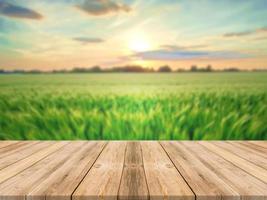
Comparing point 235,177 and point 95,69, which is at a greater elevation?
point 95,69

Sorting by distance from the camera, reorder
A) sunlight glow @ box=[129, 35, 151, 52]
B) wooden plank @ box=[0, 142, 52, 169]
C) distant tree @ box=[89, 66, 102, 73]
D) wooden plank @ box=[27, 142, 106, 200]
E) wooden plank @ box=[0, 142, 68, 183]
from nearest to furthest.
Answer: wooden plank @ box=[27, 142, 106, 200], wooden plank @ box=[0, 142, 68, 183], wooden plank @ box=[0, 142, 52, 169], sunlight glow @ box=[129, 35, 151, 52], distant tree @ box=[89, 66, 102, 73]

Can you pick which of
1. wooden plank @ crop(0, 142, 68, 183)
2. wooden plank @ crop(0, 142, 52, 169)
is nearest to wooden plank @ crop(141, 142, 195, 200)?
wooden plank @ crop(0, 142, 68, 183)

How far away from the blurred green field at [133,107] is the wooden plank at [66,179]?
2.92 feet

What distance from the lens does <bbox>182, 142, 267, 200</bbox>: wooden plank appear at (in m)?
1.14

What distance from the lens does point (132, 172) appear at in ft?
4.67

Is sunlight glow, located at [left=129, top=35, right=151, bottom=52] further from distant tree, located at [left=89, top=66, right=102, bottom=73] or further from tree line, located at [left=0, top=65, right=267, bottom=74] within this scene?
distant tree, located at [left=89, top=66, right=102, bottom=73]

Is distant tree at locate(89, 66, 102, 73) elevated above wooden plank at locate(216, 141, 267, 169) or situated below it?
above

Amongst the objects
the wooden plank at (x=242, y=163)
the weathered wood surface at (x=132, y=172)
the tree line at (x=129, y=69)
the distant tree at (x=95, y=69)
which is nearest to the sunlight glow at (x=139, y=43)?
the tree line at (x=129, y=69)

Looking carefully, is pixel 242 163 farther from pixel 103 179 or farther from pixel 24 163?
pixel 24 163

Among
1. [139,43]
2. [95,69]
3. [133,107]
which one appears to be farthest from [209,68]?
[95,69]

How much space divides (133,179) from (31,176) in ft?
1.44

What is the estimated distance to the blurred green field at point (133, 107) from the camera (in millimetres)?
2768

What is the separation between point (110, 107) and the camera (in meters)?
Answer: 2.91

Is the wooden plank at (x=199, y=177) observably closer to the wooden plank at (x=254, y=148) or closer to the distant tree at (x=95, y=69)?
the wooden plank at (x=254, y=148)
